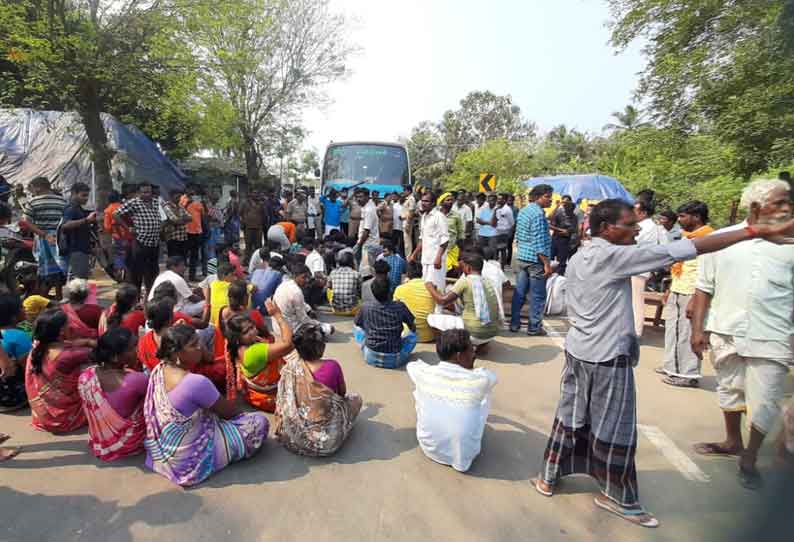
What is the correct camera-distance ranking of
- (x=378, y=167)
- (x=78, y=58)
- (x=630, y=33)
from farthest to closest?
1. (x=378, y=167)
2. (x=630, y=33)
3. (x=78, y=58)

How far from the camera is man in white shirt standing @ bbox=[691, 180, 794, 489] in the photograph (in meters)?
2.81

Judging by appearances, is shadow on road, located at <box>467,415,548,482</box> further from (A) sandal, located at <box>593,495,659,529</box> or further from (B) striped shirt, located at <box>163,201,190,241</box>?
(B) striped shirt, located at <box>163,201,190,241</box>

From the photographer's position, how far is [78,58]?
8.19 meters

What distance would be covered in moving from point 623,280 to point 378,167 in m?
10.8

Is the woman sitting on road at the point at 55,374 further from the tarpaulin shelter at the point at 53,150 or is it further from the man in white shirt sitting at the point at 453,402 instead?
the tarpaulin shelter at the point at 53,150

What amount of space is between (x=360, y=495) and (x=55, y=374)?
2274 millimetres

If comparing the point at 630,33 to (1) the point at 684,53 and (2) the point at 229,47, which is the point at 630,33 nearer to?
(1) the point at 684,53

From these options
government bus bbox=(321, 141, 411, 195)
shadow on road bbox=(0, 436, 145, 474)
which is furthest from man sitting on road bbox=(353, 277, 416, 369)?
government bus bbox=(321, 141, 411, 195)

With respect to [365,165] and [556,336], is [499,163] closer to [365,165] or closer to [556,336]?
[365,165]

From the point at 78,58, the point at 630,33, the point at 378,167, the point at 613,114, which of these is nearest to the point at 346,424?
the point at 78,58

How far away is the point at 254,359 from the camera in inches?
142

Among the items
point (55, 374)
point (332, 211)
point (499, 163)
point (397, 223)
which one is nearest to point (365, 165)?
point (332, 211)

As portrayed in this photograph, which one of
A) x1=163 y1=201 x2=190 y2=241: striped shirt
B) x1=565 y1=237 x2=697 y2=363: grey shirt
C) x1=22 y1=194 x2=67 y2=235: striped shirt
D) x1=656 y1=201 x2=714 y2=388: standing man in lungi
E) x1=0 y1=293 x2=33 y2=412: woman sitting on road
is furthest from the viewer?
x1=163 y1=201 x2=190 y2=241: striped shirt

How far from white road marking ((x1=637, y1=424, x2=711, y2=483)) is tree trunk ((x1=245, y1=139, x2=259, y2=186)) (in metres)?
19.9
